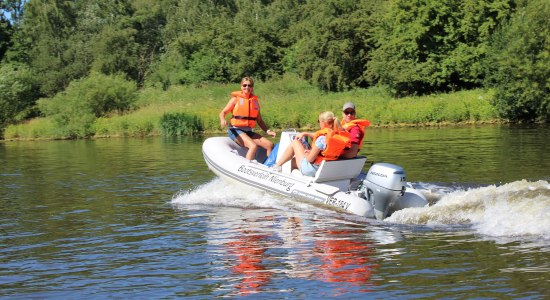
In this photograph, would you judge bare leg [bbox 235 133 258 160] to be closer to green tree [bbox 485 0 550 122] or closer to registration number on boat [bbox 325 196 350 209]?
registration number on boat [bbox 325 196 350 209]

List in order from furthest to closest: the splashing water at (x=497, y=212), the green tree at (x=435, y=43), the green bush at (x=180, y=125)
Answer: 1. the green tree at (x=435, y=43)
2. the green bush at (x=180, y=125)
3. the splashing water at (x=497, y=212)

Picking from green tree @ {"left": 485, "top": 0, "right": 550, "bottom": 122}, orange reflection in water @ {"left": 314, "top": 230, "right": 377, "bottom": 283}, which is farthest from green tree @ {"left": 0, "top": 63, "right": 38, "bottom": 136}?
orange reflection in water @ {"left": 314, "top": 230, "right": 377, "bottom": 283}

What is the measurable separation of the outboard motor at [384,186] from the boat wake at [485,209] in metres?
0.20

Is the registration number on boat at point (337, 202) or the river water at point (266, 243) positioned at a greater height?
the registration number on boat at point (337, 202)

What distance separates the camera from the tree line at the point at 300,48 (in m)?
28.4

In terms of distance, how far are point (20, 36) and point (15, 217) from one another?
43238 mm

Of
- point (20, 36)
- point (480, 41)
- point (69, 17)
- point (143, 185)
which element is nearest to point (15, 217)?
point (143, 185)

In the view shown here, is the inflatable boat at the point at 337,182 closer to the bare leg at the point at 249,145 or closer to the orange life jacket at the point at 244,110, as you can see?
the bare leg at the point at 249,145

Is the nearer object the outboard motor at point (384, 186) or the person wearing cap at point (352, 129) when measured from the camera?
the outboard motor at point (384, 186)

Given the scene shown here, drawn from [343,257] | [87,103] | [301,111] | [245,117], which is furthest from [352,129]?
[87,103]

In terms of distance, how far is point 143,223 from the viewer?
8.92 m

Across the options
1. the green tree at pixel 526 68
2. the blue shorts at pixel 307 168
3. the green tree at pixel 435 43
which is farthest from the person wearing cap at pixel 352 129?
the green tree at pixel 435 43

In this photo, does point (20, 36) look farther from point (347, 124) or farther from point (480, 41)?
point (347, 124)

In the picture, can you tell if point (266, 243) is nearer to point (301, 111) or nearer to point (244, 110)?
point (244, 110)
